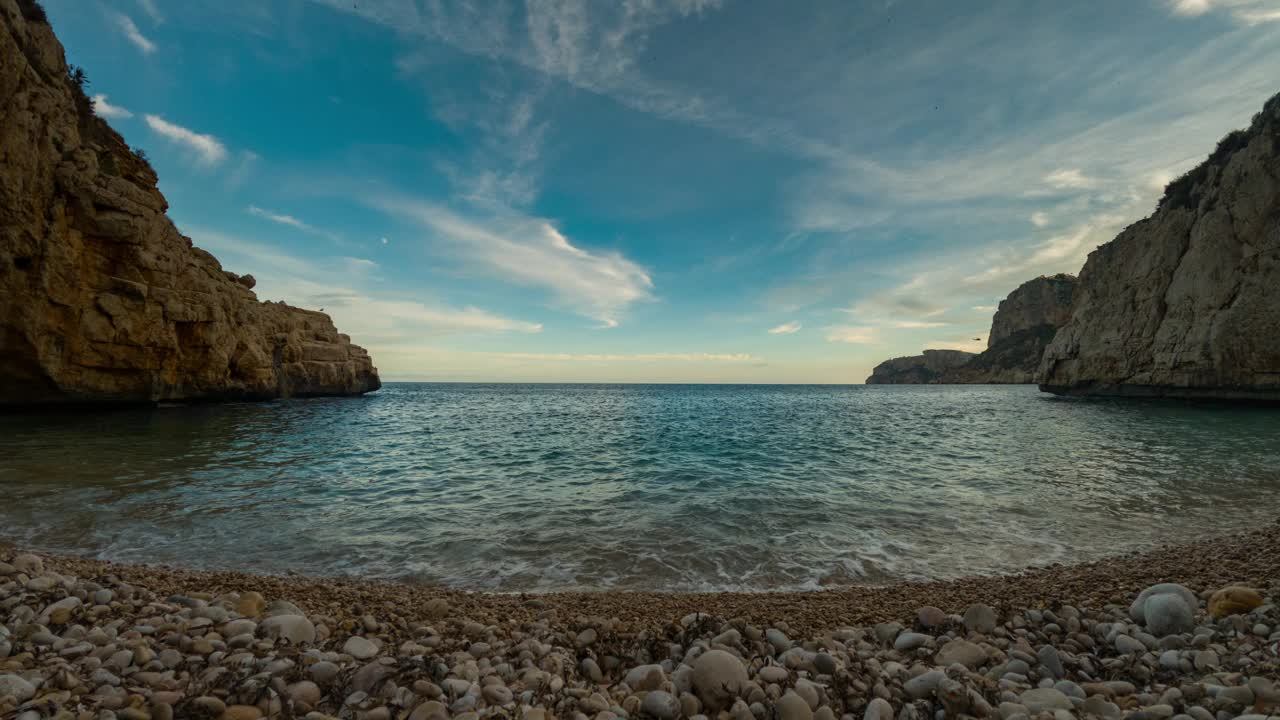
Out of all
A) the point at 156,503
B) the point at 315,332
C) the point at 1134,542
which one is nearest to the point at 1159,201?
the point at 1134,542

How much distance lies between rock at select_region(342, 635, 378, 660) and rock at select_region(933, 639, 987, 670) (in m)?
4.14

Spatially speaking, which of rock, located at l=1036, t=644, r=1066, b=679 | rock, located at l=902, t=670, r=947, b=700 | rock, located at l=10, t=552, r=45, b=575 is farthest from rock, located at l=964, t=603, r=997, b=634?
rock, located at l=10, t=552, r=45, b=575

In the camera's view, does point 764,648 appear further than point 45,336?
No

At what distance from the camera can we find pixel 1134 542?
24.5 ft

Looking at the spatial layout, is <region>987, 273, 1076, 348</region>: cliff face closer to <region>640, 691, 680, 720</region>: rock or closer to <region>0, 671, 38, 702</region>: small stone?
<region>640, 691, 680, 720</region>: rock

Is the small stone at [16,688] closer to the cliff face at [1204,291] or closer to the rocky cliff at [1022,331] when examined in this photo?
the cliff face at [1204,291]

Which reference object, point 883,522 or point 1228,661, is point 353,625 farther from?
point 883,522

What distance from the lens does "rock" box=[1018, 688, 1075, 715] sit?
2.72 m

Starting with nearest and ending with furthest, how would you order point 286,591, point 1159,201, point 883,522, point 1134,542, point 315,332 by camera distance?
point 286,591, point 1134,542, point 883,522, point 1159,201, point 315,332

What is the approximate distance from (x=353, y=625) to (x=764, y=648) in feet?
11.1

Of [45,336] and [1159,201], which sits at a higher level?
[1159,201]

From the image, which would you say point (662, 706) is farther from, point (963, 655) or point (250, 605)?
point (250, 605)

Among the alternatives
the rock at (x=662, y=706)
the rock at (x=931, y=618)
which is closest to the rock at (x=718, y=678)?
the rock at (x=662, y=706)

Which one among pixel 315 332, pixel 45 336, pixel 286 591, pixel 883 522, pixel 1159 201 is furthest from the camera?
pixel 315 332
